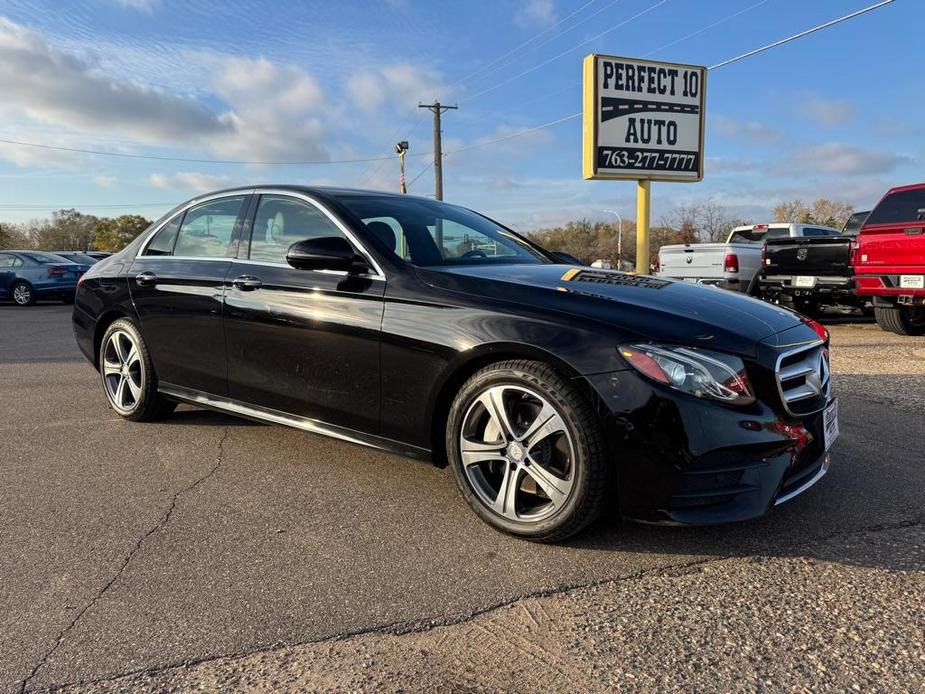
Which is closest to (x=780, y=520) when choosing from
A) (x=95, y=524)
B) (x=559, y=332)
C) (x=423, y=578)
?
(x=559, y=332)

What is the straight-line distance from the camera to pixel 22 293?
1661 cm

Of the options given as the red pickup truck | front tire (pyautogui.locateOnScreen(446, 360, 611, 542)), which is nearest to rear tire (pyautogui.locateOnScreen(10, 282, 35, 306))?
front tire (pyautogui.locateOnScreen(446, 360, 611, 542))

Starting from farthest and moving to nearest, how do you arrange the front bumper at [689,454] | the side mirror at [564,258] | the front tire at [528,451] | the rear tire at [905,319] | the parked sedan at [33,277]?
the parked sedan at [33,277] → the rear tire at [905,319] → the side mirror at [564,258] → the front tire at [528,451] → the front bumper at [689,454]

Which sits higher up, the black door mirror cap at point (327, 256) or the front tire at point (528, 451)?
the black door mirror cap at point (327, 256)

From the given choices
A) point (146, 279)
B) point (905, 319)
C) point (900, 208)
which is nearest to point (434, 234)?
point (146, 279)

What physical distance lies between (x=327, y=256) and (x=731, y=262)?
34.9 ft

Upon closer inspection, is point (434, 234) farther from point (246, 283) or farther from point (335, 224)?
point (246, 283)

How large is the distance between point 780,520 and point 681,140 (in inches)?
384

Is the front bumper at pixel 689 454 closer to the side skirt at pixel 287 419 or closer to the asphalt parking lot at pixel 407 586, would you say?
the asphalt parking lot at pixel 407 586

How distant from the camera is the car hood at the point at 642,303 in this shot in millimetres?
2723

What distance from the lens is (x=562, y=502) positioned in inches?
110

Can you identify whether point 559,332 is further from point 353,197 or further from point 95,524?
point 95,524

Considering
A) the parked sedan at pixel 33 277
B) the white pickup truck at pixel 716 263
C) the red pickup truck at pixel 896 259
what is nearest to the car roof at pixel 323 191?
the red pickup truck at pixel 896 259

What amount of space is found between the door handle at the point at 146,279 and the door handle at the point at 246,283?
0.91 m
